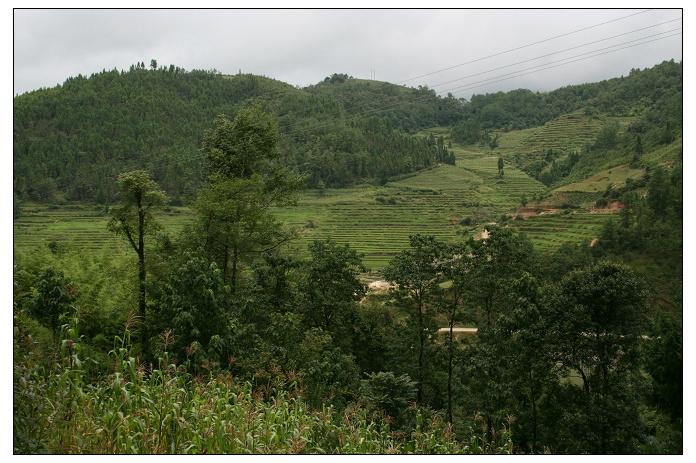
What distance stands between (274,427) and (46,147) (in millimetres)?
78711

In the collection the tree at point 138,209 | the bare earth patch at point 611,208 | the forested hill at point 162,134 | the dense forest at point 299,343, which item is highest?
the forested hill at point 162,134

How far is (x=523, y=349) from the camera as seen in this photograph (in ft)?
42.7

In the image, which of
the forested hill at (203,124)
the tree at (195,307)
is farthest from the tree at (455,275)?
the forested hill at (203,124)

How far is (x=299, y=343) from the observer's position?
44.7 feet

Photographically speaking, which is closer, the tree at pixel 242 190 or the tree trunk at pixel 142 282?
the tree trunk at pixel 142 282

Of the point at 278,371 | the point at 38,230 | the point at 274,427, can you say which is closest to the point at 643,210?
the point at 278,371

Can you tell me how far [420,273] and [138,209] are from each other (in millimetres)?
8454

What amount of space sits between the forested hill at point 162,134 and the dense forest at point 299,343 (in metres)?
33.9

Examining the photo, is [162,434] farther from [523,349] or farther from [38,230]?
[38,230]

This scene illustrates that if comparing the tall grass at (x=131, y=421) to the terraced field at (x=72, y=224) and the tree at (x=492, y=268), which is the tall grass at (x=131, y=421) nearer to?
the tree at (x=492, y=268)

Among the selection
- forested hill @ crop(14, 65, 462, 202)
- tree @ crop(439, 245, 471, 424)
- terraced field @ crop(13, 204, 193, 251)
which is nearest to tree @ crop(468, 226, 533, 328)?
tree @ crop(439, 245, 471, 424)

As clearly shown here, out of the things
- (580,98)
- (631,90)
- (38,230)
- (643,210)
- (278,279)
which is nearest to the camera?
(278,279)

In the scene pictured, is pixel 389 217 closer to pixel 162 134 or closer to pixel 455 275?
pixel 455 275

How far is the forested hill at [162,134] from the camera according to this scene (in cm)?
6162
